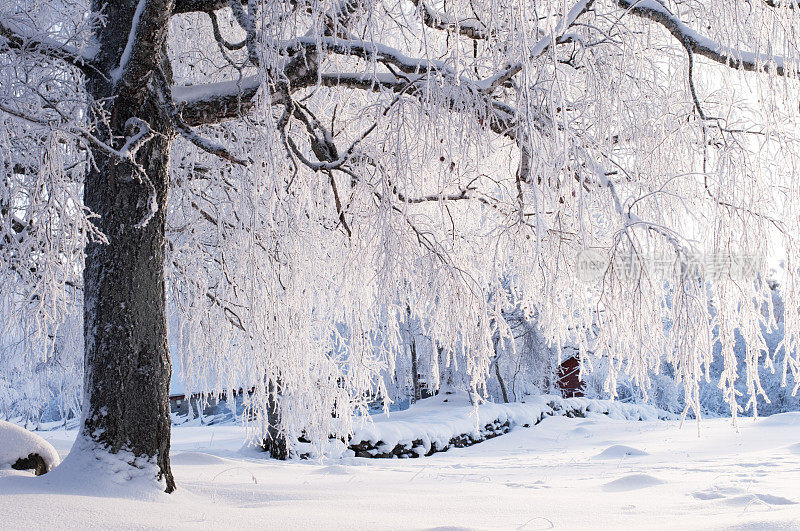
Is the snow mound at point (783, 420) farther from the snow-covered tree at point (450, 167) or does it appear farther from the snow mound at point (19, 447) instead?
the snow mound at point (19, 447)

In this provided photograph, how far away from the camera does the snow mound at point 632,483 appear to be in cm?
446

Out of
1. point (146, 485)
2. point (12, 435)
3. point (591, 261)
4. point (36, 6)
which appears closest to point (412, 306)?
point (591, 261)

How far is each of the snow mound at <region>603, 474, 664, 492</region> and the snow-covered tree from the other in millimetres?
1247

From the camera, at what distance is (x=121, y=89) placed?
149 inches

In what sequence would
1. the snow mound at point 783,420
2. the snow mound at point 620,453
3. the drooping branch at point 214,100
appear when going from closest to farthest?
the drooping branch at point 214,100 < the snow mound at point 620,453 < the snow mound at point 783,420

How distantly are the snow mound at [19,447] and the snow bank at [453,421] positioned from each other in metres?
2.44

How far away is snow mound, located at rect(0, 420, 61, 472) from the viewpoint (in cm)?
376

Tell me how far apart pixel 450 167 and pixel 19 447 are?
321cm

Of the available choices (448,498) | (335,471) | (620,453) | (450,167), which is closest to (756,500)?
(448,498)

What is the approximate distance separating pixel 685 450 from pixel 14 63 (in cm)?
879

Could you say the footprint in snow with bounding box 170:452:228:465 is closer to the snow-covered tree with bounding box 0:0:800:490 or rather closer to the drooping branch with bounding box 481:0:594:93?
the snow-covered tree with bounding box 0:0:800:490

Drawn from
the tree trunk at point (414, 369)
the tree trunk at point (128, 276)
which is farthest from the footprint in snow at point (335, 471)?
the tree trunk at point (414, 369)

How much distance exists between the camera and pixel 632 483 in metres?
4.61

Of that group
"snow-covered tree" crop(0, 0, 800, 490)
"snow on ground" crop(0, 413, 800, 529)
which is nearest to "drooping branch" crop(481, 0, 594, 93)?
"snow-covered tree" crop(0, 0, 800, 490)
